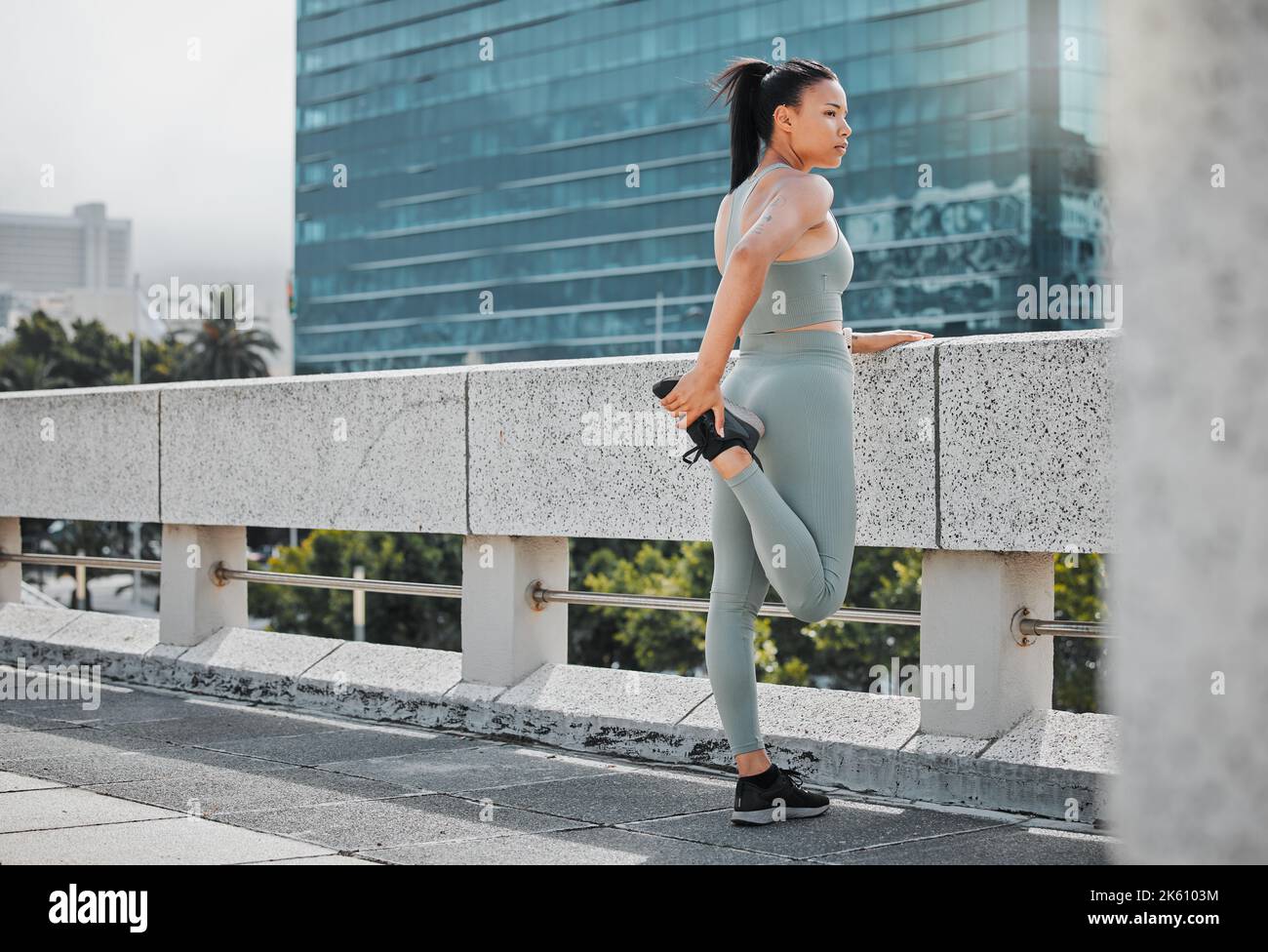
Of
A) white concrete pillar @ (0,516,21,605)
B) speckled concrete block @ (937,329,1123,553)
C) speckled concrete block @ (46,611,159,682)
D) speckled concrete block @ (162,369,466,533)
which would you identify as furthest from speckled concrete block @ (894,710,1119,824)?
white concrete pillar @ (0,516,21,605)

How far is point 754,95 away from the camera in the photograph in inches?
149

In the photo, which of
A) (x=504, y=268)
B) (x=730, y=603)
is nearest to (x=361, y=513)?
(x=730, y=603)

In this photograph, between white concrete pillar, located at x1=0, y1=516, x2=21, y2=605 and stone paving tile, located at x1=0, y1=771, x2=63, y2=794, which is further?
white concrete pillar, located at x1=0, y1=516, x2=21, y2=605

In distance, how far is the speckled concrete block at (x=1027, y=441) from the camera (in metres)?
3.78

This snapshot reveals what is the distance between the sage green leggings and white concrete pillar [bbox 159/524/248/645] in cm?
336

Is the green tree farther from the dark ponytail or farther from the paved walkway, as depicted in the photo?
the dark ponytail

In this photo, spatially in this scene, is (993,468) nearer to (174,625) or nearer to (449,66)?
(174,625)

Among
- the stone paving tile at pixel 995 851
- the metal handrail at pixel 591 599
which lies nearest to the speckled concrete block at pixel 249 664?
the metal handrail at pixel 591 599

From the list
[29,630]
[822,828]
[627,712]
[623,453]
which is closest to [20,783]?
[627,712]

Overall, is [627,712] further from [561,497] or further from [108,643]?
[108,643]

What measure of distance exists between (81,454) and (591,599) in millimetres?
3158

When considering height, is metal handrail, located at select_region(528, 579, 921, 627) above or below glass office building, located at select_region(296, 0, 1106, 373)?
below

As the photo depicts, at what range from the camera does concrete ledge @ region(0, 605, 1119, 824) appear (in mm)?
3842

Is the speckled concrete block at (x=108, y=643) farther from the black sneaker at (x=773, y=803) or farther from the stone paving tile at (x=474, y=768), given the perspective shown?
the black sneaker at (x=773, y=803)
